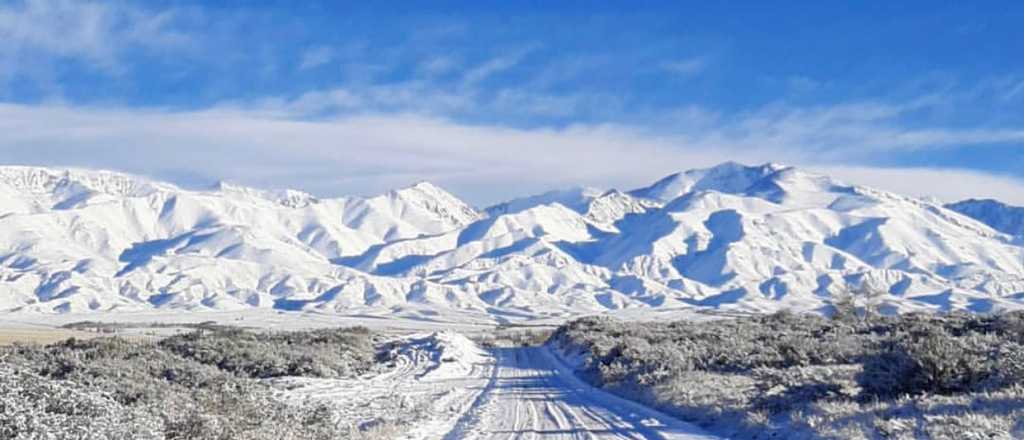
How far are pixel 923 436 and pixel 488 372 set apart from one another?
91.0 feet

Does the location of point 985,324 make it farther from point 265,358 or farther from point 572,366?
point 265,358

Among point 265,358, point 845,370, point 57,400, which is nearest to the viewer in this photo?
point 57,400

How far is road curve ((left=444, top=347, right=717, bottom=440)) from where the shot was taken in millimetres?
18703

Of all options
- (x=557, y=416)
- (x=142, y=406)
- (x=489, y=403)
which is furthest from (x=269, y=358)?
(x=142, y=406)

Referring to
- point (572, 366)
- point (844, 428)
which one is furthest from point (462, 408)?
point (572, 366)

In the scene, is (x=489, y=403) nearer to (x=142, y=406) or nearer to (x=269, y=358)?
(x=269, y=358)

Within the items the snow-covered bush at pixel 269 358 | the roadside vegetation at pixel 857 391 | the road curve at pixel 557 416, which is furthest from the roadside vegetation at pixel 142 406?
the roadside vegetation at pixel 857 391

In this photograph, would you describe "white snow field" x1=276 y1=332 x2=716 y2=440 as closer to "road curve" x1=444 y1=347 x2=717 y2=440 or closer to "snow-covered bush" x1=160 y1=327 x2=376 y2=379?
"road curve" x1=444 y1=347 x2=717 y2=440

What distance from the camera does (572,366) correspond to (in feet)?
151

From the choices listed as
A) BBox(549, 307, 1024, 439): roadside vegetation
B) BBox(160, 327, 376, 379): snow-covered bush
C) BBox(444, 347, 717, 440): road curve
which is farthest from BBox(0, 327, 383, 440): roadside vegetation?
BBox(549, 307, 1024, 439): roadside vegetation

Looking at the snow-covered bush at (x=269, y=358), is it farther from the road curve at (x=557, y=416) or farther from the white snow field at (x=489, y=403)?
the road curve at (x=557, y=416)

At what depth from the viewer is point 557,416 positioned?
2242cm

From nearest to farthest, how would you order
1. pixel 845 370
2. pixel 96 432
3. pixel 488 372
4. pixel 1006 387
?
pixel 96 432 → pixel 1006 387 → pixel 845 370 → pixel 488 372

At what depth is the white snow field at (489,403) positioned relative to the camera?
1925cm
